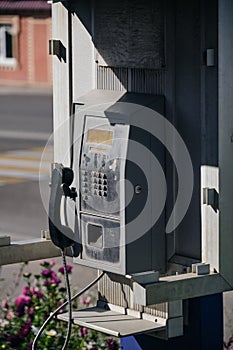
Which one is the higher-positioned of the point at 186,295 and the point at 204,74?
the point at 204,74

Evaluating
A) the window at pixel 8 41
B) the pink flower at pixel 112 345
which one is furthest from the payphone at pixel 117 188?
the window at pixel 8 41

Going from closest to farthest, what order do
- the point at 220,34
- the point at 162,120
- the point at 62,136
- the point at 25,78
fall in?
1. the point at 220,34
2. the point at 162,120
3. the point at 62,136
4. the point at 25,78

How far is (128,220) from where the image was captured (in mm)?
4512

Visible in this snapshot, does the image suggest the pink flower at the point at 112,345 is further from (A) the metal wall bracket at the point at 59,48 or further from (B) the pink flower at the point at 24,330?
(A) the metal wall bracket at the point at 59,48

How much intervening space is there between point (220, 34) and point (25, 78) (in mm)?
33413

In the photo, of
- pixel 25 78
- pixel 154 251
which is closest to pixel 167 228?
pixel 154 251

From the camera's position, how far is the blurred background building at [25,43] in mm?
36375

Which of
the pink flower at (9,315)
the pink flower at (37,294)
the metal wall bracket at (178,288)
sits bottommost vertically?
the pink flower at (9,315)

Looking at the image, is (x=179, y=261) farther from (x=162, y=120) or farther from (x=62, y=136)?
(x=62, y=136)

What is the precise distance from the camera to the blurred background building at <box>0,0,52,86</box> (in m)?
36.4

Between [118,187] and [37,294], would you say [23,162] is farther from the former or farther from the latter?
[118,187]

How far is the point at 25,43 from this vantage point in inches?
1476

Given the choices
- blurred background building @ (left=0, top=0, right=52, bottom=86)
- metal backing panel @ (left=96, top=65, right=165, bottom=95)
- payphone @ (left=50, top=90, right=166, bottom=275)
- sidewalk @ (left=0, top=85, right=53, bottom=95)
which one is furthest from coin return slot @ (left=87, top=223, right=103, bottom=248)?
blurred background building @ (left=0, top=0, right=52, bottom=86)

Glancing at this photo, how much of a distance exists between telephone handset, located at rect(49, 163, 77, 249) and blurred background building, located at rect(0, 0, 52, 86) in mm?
31180
